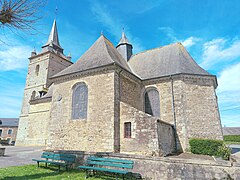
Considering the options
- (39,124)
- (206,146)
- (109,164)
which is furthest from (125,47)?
(109,164)

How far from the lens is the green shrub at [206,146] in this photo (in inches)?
437

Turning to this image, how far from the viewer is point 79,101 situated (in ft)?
39.7

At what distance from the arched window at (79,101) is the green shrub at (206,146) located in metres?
7.60

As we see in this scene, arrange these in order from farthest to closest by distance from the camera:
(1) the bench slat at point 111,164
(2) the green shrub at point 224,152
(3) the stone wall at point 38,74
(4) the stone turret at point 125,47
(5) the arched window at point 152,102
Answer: (3) the stone wall at point 38,74, (4) the stone turret at point 125,47, (5) the arched window at point 152,102, (2) the green shrub at point 224,152, (1) the bench slat at point 111,164

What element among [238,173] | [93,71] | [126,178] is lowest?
[126,178]

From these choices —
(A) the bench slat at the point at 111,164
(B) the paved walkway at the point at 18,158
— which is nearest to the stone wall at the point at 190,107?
(A) the bench slat at the point at 111,164

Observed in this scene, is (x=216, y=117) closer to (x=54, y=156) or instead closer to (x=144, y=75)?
(x=144, y=75)

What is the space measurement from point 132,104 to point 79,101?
3.90m

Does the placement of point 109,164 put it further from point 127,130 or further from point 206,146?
point 206,146

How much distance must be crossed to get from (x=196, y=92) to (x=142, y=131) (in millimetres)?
6204

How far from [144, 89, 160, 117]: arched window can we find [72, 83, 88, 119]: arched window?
526cm

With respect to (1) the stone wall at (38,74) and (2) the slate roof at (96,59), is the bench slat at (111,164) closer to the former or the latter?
(2) the slate roof at (96,59)

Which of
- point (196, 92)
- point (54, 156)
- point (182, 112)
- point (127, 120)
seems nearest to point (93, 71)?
point (127, 120)

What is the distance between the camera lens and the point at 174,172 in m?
5.03
